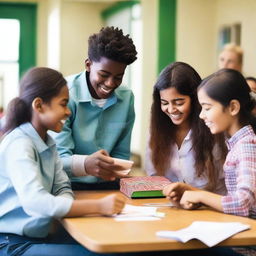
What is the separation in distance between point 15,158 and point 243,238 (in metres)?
0.78

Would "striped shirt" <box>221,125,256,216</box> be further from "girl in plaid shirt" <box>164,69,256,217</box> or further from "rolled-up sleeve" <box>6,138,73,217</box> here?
"rolled-up sleeve" <box>6,138,73,217</box>

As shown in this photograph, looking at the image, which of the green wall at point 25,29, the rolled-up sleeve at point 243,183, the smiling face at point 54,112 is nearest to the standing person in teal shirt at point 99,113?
the smiling face at point 54,112

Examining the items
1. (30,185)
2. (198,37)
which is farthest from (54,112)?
(198,37)

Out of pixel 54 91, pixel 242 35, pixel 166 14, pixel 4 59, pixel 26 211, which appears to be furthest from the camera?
pixel 4 59

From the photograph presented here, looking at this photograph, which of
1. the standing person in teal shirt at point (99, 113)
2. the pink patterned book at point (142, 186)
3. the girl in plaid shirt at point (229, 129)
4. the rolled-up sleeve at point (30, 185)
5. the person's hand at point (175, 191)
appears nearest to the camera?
the rolled-up sleeve at point (30, 185)

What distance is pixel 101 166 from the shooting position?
2.58m

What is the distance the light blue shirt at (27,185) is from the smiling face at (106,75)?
0.46m

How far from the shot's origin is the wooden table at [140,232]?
70.9 inches

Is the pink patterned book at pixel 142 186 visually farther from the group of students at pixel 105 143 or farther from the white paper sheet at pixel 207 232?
the white paper sheet at pixel 207 232

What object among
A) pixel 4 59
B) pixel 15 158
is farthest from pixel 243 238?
pixel 4 59

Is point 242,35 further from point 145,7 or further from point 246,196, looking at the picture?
point 246,196

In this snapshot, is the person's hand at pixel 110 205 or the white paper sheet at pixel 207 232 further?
the person's hand at pixel 110 205

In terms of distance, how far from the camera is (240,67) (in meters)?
5.66

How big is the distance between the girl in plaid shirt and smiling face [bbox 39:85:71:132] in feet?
1.51
